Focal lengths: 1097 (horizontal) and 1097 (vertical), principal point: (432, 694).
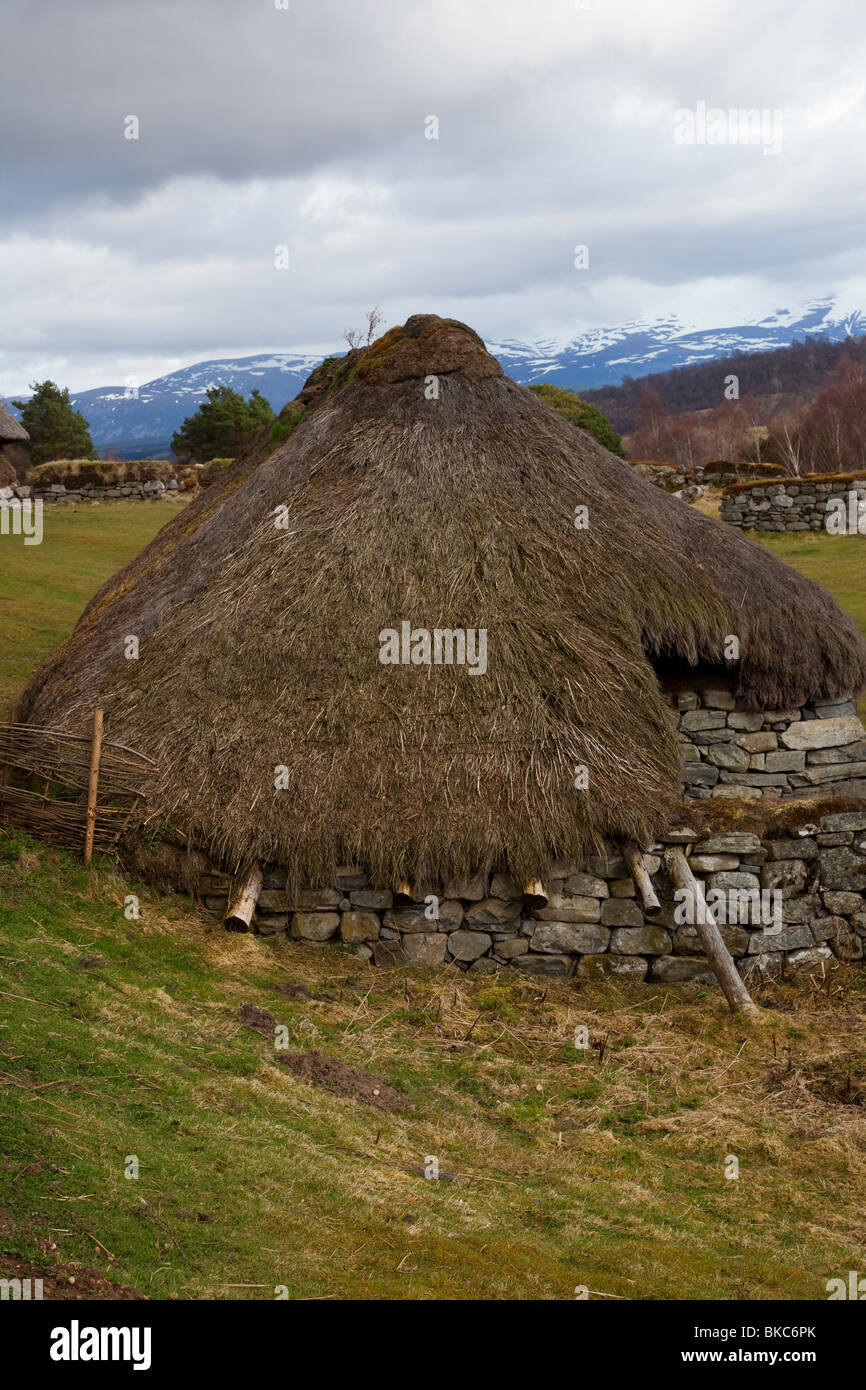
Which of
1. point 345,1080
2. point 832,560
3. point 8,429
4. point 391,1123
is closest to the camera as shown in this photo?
point 391,1123

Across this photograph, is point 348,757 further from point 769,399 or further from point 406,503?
point 769,399

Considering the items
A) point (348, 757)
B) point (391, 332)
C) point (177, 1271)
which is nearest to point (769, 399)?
point (391, 332)

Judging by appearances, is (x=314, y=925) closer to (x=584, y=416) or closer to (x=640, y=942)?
(x=640, y=942)

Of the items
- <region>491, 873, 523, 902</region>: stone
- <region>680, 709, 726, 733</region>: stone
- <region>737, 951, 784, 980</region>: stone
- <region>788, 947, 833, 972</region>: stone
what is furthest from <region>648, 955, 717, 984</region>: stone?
<region>680, 709, 726, 733</region>: stone

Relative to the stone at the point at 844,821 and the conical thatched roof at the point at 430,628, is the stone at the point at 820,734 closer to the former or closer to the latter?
the conical thatched roof at the point at 430,628

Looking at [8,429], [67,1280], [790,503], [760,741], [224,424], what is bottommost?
[67,1280]

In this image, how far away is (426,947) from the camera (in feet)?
31.7

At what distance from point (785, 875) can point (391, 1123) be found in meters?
4.91

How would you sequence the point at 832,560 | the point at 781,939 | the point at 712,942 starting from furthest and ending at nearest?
the point at 832,560 < the point at 781,939 < the point at 712,942

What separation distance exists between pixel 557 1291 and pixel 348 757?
18.1 ft

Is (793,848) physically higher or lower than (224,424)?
lower

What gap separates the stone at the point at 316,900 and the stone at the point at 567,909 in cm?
180

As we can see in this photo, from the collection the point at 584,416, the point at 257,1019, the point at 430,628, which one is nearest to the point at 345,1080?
the point at 257,1019

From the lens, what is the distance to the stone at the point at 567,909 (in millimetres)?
9727
